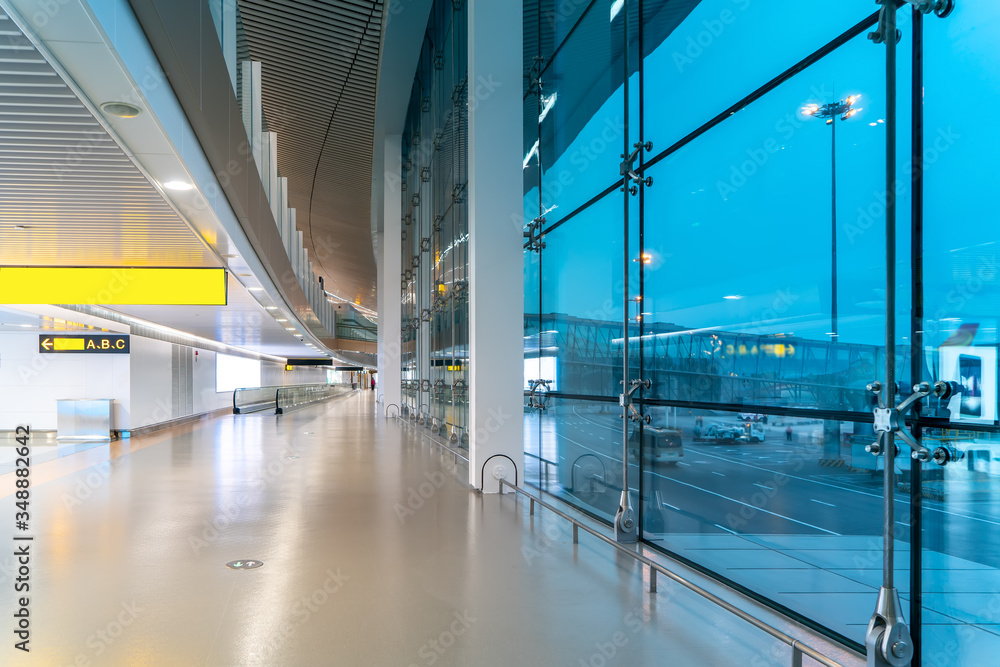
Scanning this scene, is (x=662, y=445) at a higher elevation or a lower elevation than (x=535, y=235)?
lower

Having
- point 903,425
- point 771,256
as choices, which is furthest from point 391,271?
point 903,425

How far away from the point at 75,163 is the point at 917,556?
6082 mm

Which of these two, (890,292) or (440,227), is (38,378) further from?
(890,292)

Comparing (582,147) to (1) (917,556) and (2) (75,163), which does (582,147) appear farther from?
(1) (917,556)

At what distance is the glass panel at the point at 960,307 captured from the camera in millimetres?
2918

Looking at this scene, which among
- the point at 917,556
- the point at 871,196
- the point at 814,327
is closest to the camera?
the point at 917,556

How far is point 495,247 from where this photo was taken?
8.12 m

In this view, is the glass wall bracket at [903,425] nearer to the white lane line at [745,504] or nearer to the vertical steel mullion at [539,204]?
the white lane line at [745,504]

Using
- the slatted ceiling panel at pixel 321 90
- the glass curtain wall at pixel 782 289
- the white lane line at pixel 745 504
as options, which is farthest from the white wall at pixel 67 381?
the white lane line at pixel 745 504

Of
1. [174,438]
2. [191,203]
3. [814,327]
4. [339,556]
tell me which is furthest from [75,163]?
[174,438]

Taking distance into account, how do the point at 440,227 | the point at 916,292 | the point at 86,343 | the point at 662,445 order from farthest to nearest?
the point at 86,343 < the point at 440,227 < the point at 662,445 < the point at 916,292

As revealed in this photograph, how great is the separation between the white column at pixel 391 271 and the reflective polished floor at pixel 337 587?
1384 centimetres

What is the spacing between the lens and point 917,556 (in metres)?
3.04

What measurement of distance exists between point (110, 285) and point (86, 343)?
9335 millimetres
